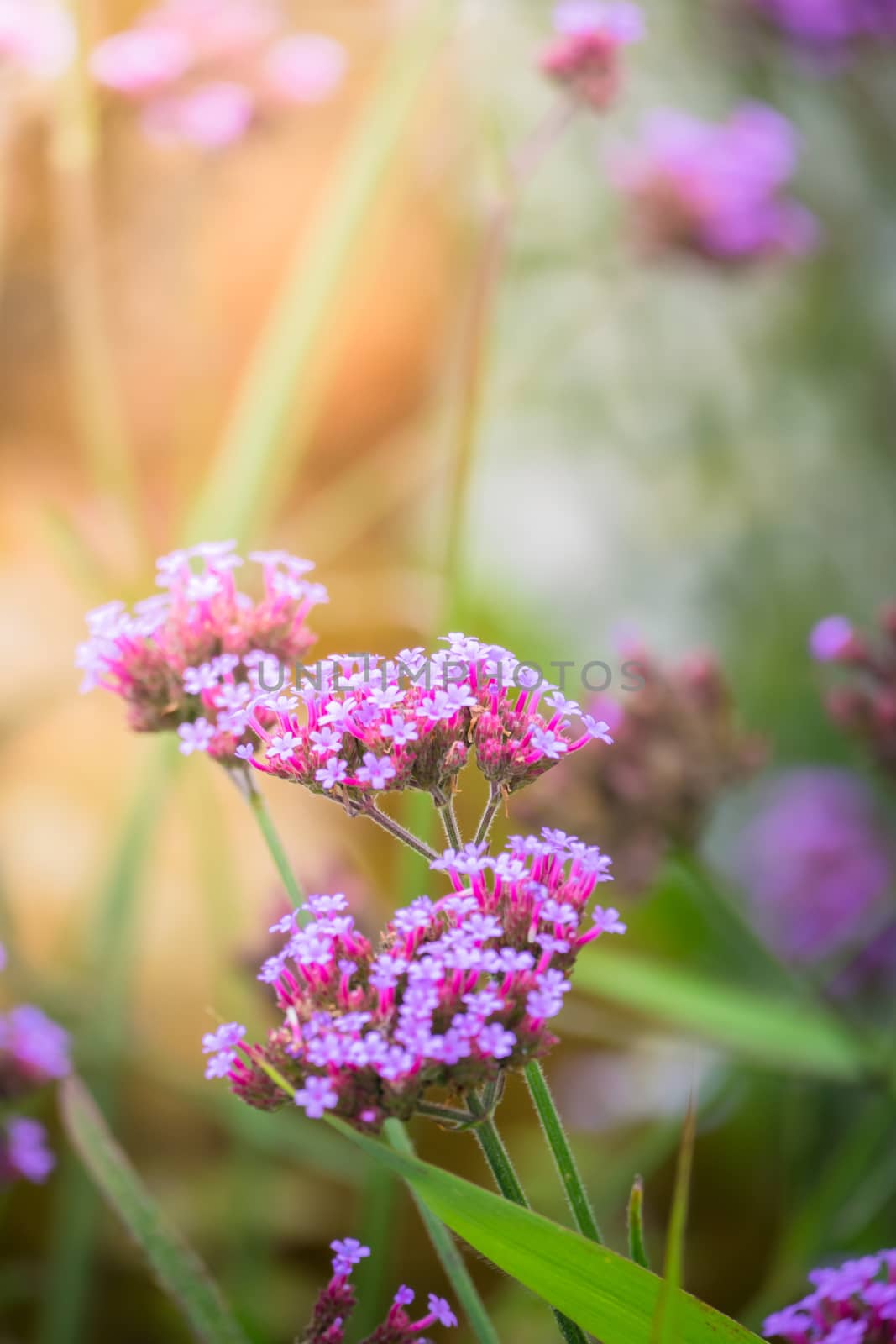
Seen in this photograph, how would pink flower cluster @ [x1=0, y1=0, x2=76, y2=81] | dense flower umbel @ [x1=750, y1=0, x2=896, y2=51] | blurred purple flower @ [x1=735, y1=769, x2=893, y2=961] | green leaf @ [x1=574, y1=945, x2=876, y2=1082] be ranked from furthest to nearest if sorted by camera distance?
dense flower umbel @ [x1=750, y1=0, x2=896, y2=51], blurred purple flower @ [x1=735, y1=769, x2=893, y2=961], pink flower cluster @ [x1=0, y1=0, x2=76, y2=81], green leaf @ [x1=574, y1=945, x2=876, y2=1082]

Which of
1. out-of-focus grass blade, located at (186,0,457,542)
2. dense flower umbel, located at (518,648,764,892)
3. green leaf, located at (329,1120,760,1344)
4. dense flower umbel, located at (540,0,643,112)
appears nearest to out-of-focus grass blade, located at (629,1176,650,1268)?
green leaf, located at (329,1120,760,1344)

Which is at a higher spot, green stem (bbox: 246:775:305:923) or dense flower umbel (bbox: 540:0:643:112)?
dense flower umbel (bbox: 540:0:643:112)

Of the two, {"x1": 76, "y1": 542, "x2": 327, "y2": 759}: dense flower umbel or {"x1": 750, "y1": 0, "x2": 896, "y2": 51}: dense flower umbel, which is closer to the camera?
{"x1": 76, "y1": 542, "x2": 327, "y2": 759}: dense flower umbel

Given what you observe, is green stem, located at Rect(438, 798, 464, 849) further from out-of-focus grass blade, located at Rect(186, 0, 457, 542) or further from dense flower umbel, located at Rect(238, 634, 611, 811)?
out-of-focus grass blade, located at Rect(186, 0, 457, 542)

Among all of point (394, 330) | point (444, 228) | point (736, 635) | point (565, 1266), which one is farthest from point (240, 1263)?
point (444, 228)

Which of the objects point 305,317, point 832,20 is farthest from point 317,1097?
point 832,20

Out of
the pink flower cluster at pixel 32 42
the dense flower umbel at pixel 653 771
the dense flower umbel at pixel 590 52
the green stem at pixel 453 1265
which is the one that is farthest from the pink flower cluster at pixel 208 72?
the green stem at pixel 453 1265

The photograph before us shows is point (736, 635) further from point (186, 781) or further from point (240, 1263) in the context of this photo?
point (240, 1263)
